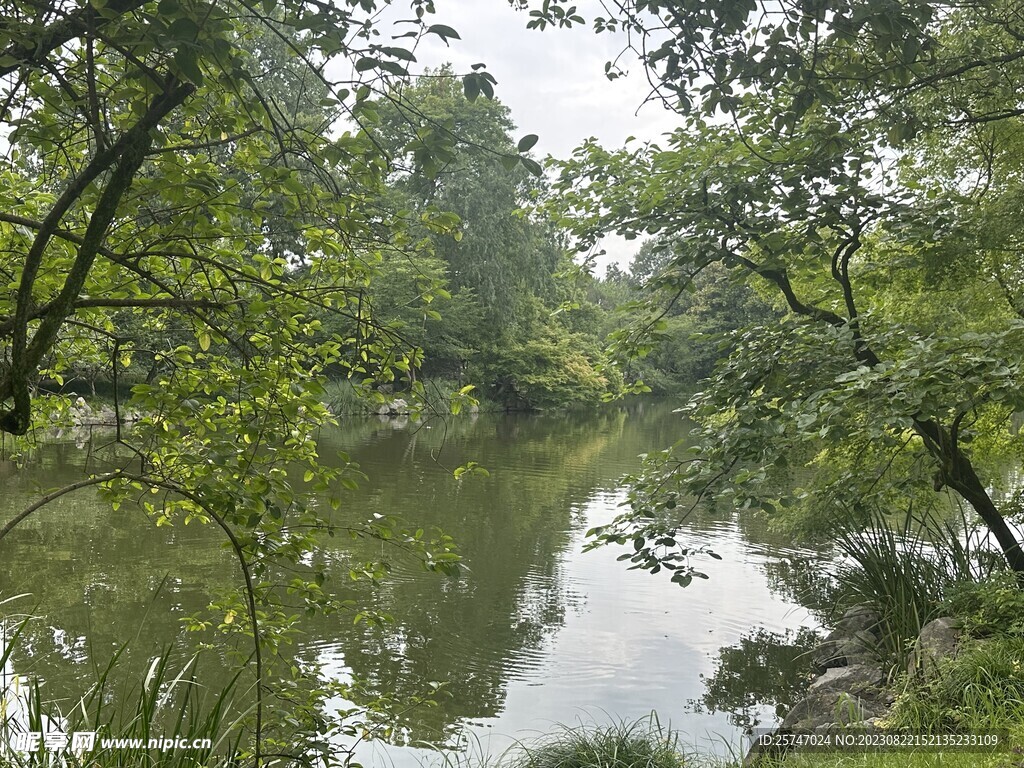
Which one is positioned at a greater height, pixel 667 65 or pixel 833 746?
pixel 667 65

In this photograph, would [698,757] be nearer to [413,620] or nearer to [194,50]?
[413,620]

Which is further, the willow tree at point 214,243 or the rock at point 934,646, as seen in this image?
the rock at point 934,646

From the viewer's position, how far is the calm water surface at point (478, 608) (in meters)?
5.29

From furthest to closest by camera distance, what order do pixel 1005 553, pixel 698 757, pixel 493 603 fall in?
1. pixel 493 603
2. pixel 1005 553
3. pixel 698 757

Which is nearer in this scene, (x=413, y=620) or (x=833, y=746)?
(x=833, y=746)

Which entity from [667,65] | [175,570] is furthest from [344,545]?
[667,65]

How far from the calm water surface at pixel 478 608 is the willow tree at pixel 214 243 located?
1.74ft

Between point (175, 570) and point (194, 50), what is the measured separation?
7158 mm

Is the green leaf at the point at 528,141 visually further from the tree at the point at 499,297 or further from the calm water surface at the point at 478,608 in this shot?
the tree at the point at 499,297

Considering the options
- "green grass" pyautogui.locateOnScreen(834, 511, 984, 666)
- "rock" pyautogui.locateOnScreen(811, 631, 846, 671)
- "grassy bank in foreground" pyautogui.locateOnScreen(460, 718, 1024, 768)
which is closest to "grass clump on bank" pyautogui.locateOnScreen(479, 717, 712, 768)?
"grassy bank in foreground" pyautogui.locateOnScreen(460, 718, 1024, 768)

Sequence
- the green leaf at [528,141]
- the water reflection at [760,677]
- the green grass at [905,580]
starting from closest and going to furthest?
the green leaf at [528,141] < the green grass at [905,580] < the water reflection at [760,677]

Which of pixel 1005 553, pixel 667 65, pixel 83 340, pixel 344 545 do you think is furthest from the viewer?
pixel 344 545

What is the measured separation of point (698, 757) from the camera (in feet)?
13.8

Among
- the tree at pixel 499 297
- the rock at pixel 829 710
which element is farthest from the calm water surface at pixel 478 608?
the tree at pixel 499 297
